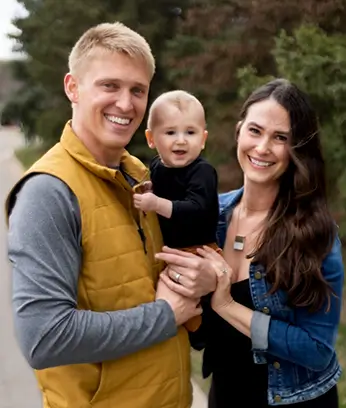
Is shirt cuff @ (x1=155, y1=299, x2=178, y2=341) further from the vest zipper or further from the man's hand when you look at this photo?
the vest zipper

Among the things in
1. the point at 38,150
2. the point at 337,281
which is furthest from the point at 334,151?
the point at 38,150

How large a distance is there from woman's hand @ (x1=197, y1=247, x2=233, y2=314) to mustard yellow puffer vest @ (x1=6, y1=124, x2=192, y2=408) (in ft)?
0.88

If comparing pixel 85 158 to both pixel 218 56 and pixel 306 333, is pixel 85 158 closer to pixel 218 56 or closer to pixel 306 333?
pixel 306 333

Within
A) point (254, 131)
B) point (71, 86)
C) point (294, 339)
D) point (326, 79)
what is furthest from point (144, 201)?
point (326, 79)

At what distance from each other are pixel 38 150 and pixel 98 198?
72.4 ft

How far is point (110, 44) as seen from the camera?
1724mm

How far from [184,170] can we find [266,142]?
0.34 metres

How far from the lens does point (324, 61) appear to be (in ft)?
18.3

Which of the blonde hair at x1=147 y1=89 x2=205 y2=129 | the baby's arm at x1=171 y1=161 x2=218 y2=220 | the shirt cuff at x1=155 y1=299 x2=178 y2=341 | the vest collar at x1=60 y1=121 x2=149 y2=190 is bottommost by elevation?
the shirt cuff at x1=155 y1=299 x2=178 y2=341

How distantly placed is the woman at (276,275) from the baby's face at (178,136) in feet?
0.74

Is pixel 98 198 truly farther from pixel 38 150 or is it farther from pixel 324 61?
pixel 38 150

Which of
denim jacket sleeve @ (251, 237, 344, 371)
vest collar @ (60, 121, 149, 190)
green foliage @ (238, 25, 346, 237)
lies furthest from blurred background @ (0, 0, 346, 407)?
vest collar @ (60, 121, 149, 190)

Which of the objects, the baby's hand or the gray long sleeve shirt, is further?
the baby's hand

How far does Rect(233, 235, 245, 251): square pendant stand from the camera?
2.36 m
